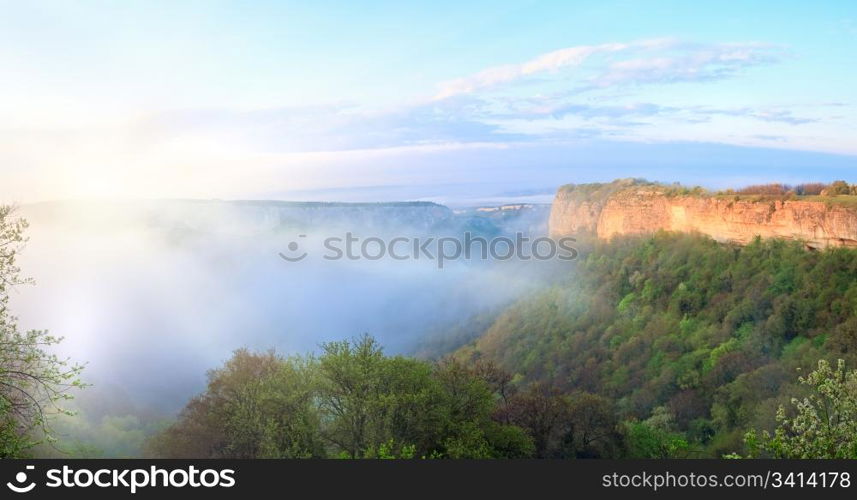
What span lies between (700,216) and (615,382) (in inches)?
880

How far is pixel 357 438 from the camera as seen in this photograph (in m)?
19.9

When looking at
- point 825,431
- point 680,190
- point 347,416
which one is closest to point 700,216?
point 680,190

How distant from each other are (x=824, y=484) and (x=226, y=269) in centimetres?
12872

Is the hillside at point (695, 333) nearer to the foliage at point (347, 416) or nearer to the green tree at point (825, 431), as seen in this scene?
the foliage at point (347, 416)

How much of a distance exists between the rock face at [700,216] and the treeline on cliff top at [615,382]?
110 cm

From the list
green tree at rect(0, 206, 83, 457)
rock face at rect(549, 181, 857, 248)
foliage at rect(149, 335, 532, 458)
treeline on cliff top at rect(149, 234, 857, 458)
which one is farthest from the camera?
rock face at rect(549, 181, 857, 248)

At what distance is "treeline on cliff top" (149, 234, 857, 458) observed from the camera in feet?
64.8

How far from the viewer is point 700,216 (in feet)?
180

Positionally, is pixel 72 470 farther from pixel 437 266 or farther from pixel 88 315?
pixel 437 266

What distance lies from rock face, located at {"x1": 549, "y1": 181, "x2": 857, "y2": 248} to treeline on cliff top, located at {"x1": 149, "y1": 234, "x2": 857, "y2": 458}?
110 cm

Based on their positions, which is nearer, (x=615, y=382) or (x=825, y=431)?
(x=825, y=431)

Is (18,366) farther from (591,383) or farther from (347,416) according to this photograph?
(591,383)

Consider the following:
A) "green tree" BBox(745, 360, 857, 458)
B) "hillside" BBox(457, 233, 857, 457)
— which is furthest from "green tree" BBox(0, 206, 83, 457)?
"hillside" BBox(457, 233, 857, 457)

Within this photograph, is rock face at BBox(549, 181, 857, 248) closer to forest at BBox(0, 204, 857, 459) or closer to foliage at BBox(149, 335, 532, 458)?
forest at BBox(0, 204, 857, 459)
